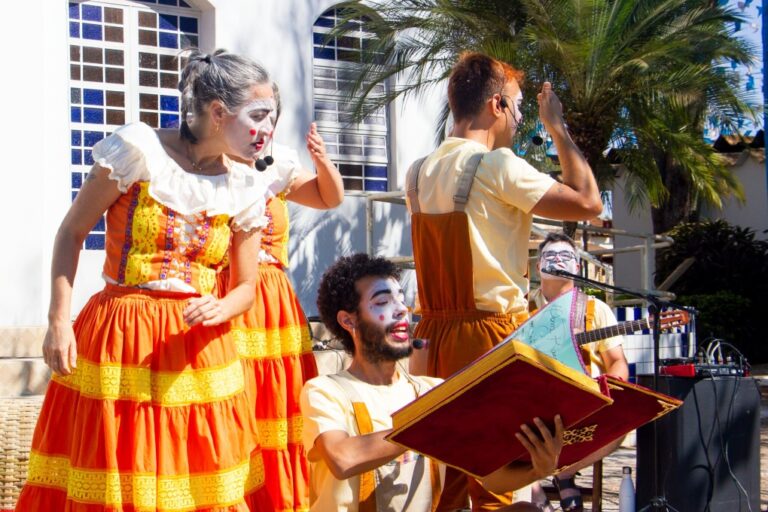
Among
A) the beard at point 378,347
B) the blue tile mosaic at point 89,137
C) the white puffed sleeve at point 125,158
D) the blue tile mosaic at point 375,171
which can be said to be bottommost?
the beard at point 378,347

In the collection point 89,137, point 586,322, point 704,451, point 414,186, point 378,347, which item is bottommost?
point 704,451

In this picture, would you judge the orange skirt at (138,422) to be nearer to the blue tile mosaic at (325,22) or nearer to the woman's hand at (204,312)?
the woman's hand at (204,312)

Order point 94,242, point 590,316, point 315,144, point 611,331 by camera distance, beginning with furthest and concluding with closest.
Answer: point 94,242, point 590,316, point 611,331, point 315,144

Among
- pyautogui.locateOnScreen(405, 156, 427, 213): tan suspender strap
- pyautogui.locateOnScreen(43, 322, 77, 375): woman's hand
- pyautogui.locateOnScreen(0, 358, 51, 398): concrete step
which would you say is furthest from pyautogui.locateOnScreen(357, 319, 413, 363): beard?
pyautogui.locateOnScreen(0, 358, 51, 398): concrete step

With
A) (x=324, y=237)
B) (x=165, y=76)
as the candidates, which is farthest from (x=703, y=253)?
(x=165, y=76)

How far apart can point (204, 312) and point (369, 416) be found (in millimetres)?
601

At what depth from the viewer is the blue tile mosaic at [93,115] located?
417 inches

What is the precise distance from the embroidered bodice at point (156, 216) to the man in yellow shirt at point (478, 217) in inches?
32.9

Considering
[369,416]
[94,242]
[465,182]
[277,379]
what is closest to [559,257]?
[277,379]

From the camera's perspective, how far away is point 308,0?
11.9m

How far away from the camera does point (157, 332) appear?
3.48m

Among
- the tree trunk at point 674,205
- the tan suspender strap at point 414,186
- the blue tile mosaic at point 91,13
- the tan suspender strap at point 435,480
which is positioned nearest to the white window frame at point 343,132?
the blue tile mosaic at point 91,13

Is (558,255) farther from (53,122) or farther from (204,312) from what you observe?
(53,122)

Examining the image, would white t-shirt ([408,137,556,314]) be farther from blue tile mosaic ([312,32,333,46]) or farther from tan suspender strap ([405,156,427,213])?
blue tile mosaic ([312,32,333,46])
